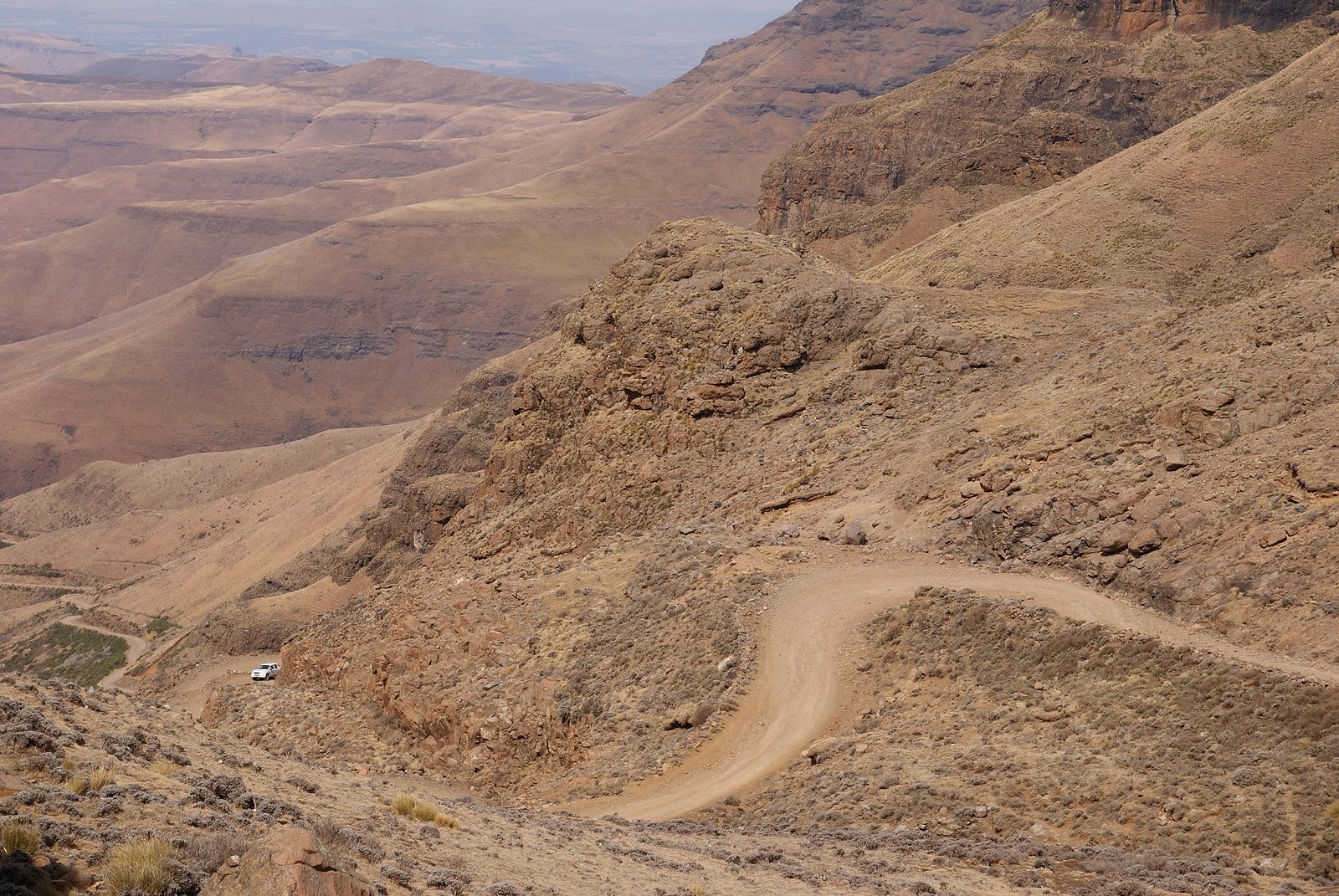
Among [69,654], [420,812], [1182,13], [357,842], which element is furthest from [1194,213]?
[69,654]

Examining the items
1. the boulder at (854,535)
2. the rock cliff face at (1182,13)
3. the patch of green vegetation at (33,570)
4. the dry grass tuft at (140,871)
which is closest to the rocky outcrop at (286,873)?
the dry grass tuft at (140,871)

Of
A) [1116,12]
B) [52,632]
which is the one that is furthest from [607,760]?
[1116,12]

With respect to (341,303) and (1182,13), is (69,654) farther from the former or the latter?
(341,303)

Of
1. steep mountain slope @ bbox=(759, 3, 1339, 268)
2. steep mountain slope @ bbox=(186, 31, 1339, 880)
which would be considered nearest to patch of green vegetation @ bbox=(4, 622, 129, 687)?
steep mountain slope @ bbox=(186, 31, 1339, 880)

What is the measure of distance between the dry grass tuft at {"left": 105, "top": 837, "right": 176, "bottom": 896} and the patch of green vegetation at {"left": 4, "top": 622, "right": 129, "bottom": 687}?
5718cm

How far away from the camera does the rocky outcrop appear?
1048cm

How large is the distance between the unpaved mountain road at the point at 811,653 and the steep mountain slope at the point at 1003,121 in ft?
148

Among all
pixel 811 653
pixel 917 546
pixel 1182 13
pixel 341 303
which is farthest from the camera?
pixel 341 303

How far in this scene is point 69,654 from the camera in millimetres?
69500

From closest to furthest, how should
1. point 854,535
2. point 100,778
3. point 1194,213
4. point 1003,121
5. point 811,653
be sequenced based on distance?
1. point 100,778
2. point 811,653
3. point 854,535
4. point 1194,213
5. point 1003,121

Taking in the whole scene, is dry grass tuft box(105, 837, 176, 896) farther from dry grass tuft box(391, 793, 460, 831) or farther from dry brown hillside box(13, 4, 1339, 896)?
dry grass tuft box(391, 793, 460, 831)

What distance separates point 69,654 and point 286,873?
218 feet

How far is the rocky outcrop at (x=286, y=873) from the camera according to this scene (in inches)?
413

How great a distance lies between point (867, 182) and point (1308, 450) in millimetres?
65181
